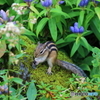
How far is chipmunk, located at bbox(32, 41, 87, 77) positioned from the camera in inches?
200

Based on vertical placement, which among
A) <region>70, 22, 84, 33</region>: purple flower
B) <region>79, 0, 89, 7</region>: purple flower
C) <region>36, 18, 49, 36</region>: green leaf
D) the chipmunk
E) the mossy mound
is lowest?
the mossy mound

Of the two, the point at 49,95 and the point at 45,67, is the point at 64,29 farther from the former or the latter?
the point at 49,95

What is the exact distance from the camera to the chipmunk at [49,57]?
5078 mm

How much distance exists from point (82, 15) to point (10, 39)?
3.16m

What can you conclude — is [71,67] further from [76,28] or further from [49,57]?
[76,28]

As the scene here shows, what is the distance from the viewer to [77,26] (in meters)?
5.76

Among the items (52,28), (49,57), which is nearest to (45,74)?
(49,57)

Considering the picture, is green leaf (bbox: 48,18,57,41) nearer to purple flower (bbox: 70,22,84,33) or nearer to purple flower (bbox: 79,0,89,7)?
purple flower (bbox: 70,22,84,33)

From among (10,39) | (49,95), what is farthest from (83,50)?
(10,39)

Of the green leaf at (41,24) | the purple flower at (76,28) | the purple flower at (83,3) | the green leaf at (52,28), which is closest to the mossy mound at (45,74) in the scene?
the green leaf at (41,24)

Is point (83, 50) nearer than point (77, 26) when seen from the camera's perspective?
No

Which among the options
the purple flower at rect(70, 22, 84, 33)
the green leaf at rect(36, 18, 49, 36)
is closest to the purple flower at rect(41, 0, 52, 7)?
the green leaf at rect(36, 18, 49, 36)

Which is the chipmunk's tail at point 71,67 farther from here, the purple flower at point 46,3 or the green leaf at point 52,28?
the purple flower at point 46,3

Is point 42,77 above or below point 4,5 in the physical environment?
below
